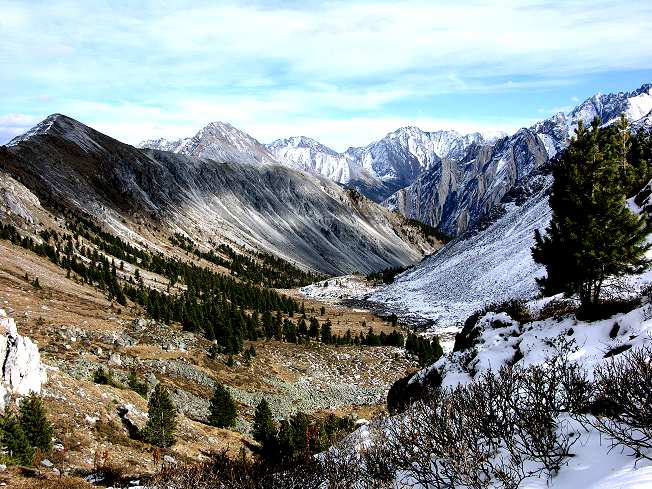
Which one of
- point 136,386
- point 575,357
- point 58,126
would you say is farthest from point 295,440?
point 58,126

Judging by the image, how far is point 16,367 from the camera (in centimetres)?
2552

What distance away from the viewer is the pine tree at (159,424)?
1107 inches

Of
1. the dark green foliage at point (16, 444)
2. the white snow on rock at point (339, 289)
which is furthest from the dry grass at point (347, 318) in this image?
the dark green foliage at point (16, 444)

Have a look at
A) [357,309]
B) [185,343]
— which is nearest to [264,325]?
[185,343]

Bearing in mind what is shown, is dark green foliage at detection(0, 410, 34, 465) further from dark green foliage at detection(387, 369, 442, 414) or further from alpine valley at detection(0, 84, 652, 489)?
dark green foliage at detection(387, 369, 442, 414)

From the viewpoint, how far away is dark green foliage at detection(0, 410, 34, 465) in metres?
21.2

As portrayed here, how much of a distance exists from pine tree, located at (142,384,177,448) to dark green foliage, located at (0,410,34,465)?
7244 millimetres

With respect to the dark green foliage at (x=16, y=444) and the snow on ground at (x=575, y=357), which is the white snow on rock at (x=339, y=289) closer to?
the snow on ground at (x=575, y=357)

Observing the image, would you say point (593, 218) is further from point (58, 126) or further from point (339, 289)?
point (58, 126)

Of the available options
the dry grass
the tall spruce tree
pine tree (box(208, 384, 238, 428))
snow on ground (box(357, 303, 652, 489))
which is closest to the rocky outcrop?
pine tree (box(208, 384, 238, 428))

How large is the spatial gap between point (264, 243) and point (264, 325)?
123 m

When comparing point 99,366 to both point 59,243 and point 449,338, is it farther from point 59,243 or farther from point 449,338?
point 59,243

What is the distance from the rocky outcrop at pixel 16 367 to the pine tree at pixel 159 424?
6546mm

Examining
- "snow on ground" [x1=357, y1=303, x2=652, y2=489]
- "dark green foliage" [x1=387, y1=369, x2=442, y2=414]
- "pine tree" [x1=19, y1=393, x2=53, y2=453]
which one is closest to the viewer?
"snow on ground" [x1=357, y1=303, x2=652, y2=489]
